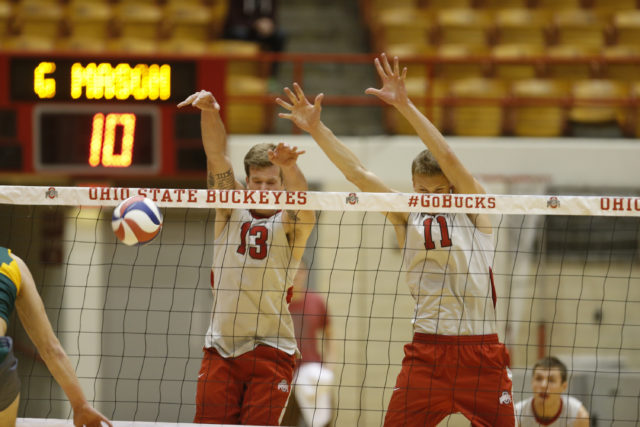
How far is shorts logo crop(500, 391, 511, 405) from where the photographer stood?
4.89 metres

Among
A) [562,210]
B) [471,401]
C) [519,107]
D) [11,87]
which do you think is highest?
[519,107]

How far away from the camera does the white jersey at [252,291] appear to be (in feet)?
16.8

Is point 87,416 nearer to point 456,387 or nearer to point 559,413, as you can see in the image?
point 456,387

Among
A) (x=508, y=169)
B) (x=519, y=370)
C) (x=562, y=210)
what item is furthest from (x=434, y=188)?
(x=508, y=169)

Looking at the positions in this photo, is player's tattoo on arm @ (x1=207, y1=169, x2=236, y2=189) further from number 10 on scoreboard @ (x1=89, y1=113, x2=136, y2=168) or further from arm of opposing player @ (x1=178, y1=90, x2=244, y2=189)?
number 10 on scoreboard @ (x1=89, y1=113, x2=136, y2=168)

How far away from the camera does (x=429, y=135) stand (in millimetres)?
4895

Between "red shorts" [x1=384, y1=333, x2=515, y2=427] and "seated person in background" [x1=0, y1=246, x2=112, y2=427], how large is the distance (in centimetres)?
170

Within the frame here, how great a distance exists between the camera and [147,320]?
10.0 metres

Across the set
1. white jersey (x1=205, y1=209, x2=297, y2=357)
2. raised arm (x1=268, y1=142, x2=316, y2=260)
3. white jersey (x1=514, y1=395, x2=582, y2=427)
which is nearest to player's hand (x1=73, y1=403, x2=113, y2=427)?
white jersey (x1=205, y1=209, x2=297, y2=357)

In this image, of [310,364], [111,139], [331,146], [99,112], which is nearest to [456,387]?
[331,146]

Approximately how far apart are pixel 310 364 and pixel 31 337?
485cm

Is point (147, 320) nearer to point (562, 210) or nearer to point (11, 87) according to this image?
point (11, 87)

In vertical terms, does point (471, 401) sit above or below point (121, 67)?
below

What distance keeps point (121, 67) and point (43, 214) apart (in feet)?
6.71
